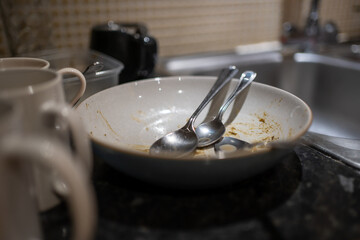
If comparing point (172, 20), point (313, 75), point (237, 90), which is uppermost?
point (172, 20)

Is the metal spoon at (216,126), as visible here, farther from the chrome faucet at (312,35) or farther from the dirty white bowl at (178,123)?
the chrome faucet at (312,35)

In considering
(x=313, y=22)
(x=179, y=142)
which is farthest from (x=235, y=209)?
(x=313, y=22)

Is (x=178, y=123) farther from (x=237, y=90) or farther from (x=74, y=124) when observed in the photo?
(x=74, y=124)

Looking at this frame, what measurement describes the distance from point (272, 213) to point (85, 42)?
2.86 ft

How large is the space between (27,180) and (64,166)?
71 millimetres

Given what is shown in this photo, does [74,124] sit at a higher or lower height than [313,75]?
higher

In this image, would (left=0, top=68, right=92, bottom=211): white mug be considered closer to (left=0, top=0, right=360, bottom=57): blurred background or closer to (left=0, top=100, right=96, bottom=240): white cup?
(left=0, top=100, right=96, bottom=240): white cup

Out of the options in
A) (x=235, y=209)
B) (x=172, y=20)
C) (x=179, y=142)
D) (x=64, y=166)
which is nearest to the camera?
(x=64, y=166)

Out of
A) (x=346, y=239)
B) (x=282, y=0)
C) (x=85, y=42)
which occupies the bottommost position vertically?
(x=346, y=239)

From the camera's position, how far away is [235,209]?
1.07 ft

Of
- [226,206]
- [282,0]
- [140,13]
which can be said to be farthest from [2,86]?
[282,0]

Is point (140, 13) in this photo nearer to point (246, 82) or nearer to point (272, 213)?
point (246, 82)

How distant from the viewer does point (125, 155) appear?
1.02 feet

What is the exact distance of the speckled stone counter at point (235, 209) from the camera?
29cm
